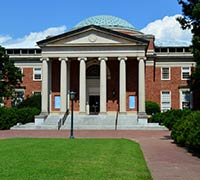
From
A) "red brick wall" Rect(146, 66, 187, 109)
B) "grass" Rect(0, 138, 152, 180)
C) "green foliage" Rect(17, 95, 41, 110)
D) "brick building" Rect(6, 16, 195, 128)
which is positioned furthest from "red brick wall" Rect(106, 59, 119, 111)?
"grass" Rect(0, 138, 152, 180)

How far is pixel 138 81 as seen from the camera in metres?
46.3

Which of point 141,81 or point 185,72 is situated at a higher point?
point 185,72

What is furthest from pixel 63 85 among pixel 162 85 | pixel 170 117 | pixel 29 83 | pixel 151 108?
pixel 162 85

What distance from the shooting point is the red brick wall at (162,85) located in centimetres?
5712

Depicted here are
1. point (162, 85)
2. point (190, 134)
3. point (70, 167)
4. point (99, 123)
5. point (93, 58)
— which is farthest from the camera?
point (162, 85)

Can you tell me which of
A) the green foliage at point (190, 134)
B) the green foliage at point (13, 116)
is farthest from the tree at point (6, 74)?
the green foliage at point (190, 134)

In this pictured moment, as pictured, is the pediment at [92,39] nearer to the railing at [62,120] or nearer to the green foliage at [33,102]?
the railing at [62,120]

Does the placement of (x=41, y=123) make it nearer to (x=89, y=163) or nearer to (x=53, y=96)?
(x=53, y=96)

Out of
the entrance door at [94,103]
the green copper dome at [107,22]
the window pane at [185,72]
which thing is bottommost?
the entrance door at [94,103]

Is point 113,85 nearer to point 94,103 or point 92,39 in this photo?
point 94,103

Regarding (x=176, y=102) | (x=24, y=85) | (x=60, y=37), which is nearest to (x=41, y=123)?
(x=60, y=37)

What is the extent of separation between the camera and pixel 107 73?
49938mm

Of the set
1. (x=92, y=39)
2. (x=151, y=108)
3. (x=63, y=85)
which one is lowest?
(x=151, y=108)

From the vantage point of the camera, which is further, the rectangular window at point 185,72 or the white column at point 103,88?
the rectangular window at point 185,72
